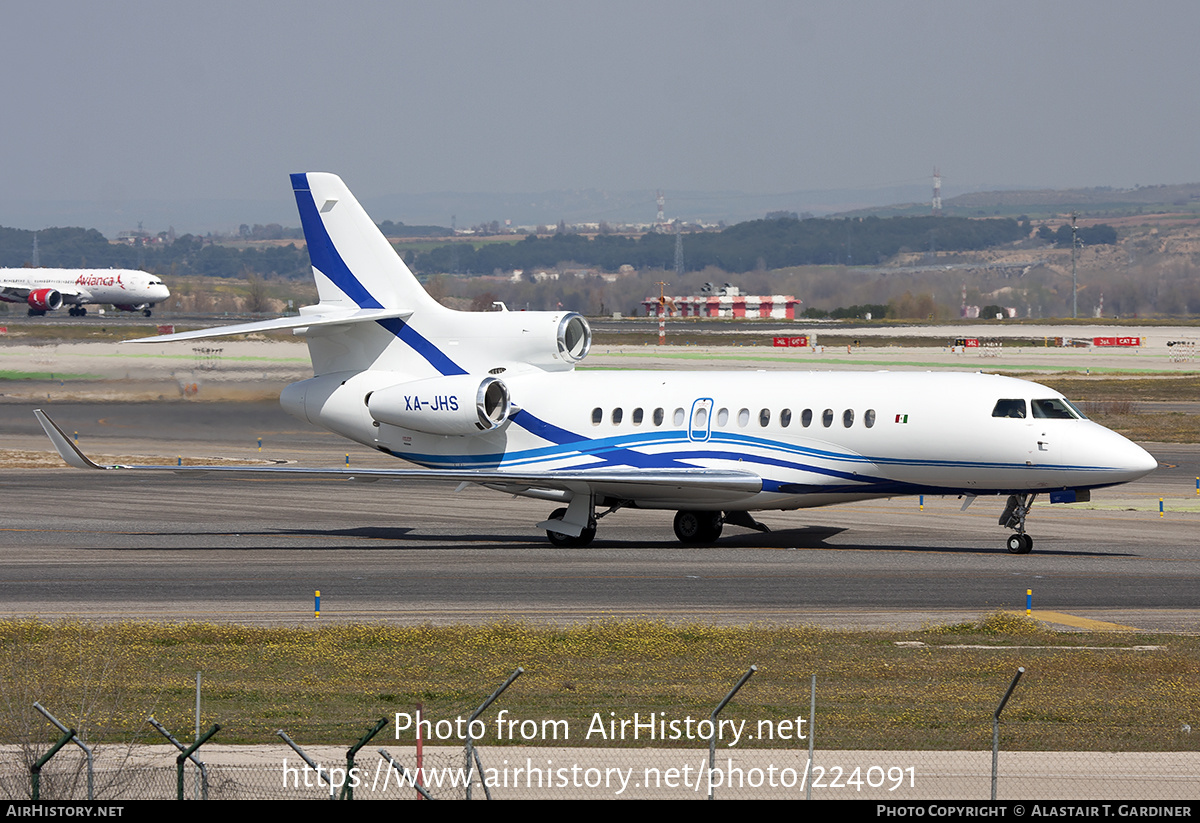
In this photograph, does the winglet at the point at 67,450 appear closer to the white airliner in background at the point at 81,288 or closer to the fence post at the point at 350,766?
the fence post at the point at 350,766

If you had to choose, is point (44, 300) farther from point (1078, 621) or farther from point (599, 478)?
point (1078, 621)

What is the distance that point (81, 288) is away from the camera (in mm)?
139500

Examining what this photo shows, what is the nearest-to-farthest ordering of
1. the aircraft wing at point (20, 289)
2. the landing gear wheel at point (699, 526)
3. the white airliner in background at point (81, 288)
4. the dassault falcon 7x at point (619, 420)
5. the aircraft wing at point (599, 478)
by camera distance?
1. the dassault falcon 7x at point (619, 420)
2. the aircraft wing at point (599, 478)
3. the landing gear wheel at point (699, 526)
4. the white airliner in background at point (81, 288)
5. the aircraft wing at point (20, 289)

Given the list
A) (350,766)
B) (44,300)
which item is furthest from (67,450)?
(44,300)

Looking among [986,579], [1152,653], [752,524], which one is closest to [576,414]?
[752,524]

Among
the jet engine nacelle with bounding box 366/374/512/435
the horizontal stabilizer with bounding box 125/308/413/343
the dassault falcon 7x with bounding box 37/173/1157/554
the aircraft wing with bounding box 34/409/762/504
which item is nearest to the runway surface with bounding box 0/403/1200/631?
the aircraft wing with bounding box 34/409/762/504

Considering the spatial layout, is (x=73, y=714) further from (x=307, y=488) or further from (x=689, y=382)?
(x=307, y=488)

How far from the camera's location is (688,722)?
17562 mm

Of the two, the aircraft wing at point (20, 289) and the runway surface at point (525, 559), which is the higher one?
the aircraft wing at point (20, 289)

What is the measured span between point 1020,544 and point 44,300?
121503mm

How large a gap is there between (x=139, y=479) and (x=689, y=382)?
80.1ft

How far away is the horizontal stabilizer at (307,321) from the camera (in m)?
33.5

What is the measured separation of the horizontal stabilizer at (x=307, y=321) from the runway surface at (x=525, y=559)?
5.30m

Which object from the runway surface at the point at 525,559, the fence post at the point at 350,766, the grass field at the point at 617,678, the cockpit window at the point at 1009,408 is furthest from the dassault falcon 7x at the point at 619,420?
the fence post at the point at 350,766
